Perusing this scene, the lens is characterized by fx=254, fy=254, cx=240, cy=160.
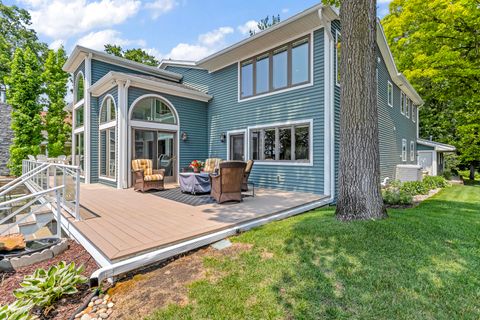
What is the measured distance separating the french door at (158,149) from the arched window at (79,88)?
4.38 m

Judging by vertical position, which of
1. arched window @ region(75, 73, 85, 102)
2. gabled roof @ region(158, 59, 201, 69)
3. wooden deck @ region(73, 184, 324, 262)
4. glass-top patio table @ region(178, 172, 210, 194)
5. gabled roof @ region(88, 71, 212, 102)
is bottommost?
wooden deck @ region(73, 184, 324, 262)

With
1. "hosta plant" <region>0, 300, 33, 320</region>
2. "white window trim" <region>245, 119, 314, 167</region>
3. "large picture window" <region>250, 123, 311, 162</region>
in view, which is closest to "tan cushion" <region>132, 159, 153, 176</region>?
"white window trim" <region>245, 119, 314, 167</region>

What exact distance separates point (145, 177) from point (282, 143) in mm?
4625

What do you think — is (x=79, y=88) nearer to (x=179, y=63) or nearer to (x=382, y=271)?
(x=179, y=63)

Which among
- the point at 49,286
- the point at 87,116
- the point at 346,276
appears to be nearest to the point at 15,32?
the point at 87,116

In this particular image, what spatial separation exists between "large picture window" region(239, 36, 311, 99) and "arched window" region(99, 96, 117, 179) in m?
4.96

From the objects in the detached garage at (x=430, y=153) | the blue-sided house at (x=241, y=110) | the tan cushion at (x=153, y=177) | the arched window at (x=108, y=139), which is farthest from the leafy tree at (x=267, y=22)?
the tan cushion at (x=153, y=177)

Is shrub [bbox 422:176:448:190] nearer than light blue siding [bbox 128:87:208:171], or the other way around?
light blue siding [bbox 128:87:208:171]

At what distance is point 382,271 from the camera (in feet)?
9.44

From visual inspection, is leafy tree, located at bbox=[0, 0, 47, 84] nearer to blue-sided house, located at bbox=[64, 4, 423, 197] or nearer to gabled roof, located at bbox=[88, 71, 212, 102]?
blue-sided house, located at bbox=[64, 4, 423, 197]

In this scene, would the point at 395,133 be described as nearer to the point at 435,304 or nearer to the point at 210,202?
the point at 210,202

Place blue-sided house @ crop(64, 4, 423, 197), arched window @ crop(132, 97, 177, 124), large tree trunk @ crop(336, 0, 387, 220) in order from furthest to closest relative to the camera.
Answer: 1. arched window @ crop(132, 97, 177, 124)
2. blue-sided house @ crop(64, 4, 423, 197)
3. large tree trunk @ crop(336, 0, 387, 220)

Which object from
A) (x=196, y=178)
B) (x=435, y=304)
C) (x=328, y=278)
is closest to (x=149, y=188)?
(x=196, y=178)

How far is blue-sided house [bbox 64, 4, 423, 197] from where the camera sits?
7.75 m
